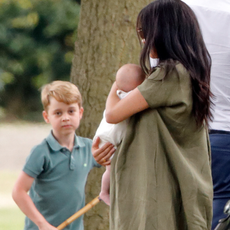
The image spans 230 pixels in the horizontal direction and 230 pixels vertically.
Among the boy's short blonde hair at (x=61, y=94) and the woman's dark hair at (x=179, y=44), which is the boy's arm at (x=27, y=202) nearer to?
the boy's short blonde hair at (x=61, y=94)

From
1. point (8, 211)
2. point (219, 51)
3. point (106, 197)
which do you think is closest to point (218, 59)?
point (219, 51)

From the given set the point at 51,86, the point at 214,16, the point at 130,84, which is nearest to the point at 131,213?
the point at 130,84

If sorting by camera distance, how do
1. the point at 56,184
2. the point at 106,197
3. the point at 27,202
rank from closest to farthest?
the point at 106,197, the point at 27,202, the point at 56,184

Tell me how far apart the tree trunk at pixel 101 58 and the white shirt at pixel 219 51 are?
172 cm

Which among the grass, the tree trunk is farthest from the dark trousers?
the grass

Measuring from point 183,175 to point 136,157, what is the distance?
0.64ft

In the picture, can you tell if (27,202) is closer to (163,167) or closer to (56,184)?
(56,184)

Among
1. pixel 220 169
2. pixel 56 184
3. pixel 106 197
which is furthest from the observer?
pixel 56 184

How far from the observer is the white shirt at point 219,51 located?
95.3 inches

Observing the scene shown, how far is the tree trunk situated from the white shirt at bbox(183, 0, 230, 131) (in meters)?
1.72

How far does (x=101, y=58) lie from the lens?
4141 millimetres

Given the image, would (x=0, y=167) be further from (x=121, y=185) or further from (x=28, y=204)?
(x=121, y=185)

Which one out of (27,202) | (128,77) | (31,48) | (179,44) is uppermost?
(179,44)

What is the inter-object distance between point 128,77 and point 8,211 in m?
5.31
